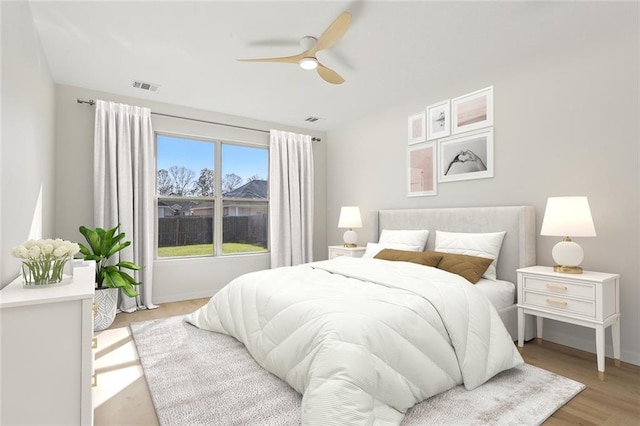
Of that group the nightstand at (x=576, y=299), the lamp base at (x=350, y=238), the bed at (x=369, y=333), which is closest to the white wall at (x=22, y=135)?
the bed at (x=369, y=333)

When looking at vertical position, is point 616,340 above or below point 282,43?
below

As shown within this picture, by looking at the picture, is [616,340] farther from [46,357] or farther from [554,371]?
[46,357]

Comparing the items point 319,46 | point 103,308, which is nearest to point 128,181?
point 103,308

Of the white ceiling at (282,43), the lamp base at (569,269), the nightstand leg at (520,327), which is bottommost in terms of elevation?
the nightstand leg at (520,327)

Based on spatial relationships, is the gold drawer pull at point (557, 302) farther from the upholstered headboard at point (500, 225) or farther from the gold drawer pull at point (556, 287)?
the upholstered headboard at point (500, 225)

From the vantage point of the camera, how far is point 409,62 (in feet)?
10.6

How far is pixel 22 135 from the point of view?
2277 millimetres

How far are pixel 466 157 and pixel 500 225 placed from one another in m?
0.86

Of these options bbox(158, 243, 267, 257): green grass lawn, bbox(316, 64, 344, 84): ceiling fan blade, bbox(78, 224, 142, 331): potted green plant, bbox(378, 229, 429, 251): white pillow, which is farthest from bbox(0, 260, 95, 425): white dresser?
bbox(378, 229, 429, 251): white pillow

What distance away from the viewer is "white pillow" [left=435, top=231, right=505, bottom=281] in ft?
10.3

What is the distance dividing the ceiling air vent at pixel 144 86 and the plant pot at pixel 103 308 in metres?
2.23

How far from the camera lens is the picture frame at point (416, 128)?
4.09 metres

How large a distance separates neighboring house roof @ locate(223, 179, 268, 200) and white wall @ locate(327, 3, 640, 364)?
271 cm

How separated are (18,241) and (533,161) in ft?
13.4
